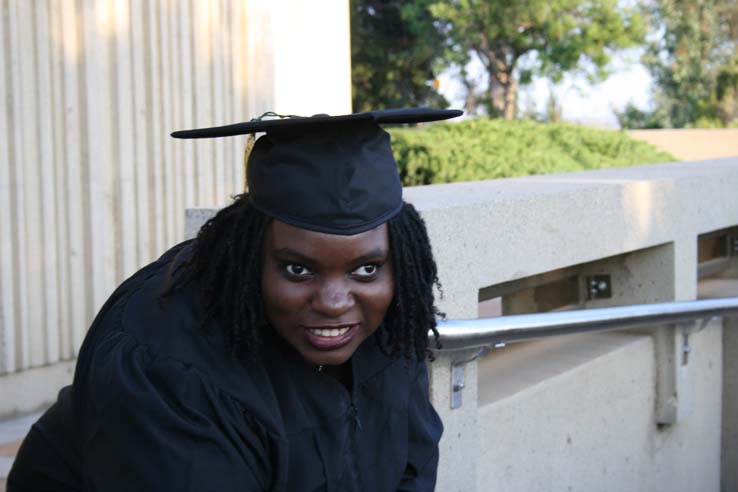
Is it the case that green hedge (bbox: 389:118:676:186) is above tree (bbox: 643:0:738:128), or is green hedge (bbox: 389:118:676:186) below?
below

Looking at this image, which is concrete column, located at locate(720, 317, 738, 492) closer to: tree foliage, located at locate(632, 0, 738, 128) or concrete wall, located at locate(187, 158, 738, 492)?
concrete wall, located at locate(187, 158, 738, 492)

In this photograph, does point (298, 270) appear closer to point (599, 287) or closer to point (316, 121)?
point (316, 121)

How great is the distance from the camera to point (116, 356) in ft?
6.05

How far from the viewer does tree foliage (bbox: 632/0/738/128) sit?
27703mm

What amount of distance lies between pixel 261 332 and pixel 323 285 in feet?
0.56

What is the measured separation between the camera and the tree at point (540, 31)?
2153 centimetres

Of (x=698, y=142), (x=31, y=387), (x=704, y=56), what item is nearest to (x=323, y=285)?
(x=31, y=387)

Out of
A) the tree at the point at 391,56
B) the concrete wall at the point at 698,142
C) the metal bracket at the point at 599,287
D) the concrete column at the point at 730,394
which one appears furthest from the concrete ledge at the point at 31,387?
the tree at the point at 391,56

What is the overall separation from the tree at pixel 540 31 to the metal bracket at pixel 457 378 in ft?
61.6

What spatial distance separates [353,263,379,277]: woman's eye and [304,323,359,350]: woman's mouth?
9 cm

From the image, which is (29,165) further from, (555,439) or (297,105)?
(555,439)

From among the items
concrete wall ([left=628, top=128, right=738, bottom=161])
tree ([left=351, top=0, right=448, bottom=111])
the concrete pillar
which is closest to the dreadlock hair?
the concrete pillar

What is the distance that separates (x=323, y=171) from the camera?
1.91 m

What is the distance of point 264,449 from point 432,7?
66.0 feet
